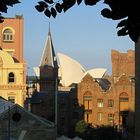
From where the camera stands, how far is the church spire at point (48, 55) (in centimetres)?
7675

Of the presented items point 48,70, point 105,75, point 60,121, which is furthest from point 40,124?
point 105,75

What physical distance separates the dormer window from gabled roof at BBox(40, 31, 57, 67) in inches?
303

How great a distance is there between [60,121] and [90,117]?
350cm

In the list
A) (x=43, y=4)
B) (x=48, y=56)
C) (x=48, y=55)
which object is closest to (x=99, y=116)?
(x=48, y=56)

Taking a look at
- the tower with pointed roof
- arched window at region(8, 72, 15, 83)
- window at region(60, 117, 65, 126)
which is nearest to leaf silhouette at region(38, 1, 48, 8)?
arched window at region(8, 72, 15, 83)

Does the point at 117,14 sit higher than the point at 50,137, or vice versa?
Answer: the point at 117,14

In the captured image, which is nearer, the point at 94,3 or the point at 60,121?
the point at 94,3

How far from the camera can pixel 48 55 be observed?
78.1 meters

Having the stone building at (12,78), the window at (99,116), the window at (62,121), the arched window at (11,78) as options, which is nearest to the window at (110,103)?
the window at (99,116)

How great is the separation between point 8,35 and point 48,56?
29.0 feet

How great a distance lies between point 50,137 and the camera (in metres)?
30.6

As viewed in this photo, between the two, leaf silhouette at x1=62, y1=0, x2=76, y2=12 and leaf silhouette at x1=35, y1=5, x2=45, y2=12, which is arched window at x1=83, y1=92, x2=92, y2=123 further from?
leaf silhouette at x1=62, y1=0, x2=76, y2=12

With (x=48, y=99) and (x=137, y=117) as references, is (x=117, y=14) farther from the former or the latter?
(x=48, y=99)

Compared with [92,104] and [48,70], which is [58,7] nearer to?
[92,104]
